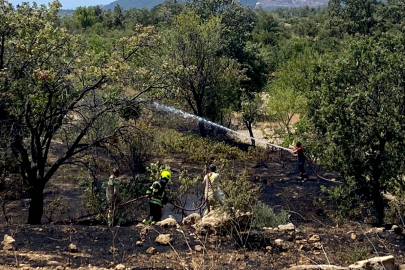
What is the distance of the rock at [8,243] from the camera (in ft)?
23.1

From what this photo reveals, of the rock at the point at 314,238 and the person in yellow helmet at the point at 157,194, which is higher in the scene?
the person in yellow helmet at the point at 157,194

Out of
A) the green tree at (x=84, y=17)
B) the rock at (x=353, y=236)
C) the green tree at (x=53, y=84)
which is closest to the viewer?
the rock at (x=353, y=236)

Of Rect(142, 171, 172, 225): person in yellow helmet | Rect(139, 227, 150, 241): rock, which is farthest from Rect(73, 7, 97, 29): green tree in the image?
Rect(139, 227, 150, 241): rock

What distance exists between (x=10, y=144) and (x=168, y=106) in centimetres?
1359

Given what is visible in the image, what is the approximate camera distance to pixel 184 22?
21.2 meters

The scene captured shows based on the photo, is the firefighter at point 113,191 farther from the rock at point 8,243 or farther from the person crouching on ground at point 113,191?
the rock at point 8,243

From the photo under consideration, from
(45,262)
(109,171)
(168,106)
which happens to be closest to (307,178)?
(109,171)

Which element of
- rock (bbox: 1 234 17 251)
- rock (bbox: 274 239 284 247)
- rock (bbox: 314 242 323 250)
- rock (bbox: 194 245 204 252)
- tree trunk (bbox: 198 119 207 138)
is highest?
rock (bbox: 1 234 17 251)

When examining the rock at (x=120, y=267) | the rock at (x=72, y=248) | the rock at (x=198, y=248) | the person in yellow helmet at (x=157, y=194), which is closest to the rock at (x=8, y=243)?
the rock at (x=72, y=248)

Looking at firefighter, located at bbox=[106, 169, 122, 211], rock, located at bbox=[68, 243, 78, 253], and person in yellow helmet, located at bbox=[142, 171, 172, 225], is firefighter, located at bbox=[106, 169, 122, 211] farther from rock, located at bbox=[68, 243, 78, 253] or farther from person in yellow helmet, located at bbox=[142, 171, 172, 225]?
rock, located at bbox=[68, 243, 78, 253]

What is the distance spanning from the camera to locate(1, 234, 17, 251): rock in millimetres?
7031

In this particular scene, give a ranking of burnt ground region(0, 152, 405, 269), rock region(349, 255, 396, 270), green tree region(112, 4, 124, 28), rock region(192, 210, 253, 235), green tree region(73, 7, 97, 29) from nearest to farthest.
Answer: rock region(349, 255, 396, 270) < burnt ground region(0, 152, 405, 269) < rock region(192, 210, 253, 235) < green tree region(73, 7, 97, 29) < green tree region(112, 4, 124, 28)

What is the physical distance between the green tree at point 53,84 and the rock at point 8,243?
2.51 meters

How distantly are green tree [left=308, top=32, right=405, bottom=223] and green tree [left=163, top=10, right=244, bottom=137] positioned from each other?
10536 millimetres
